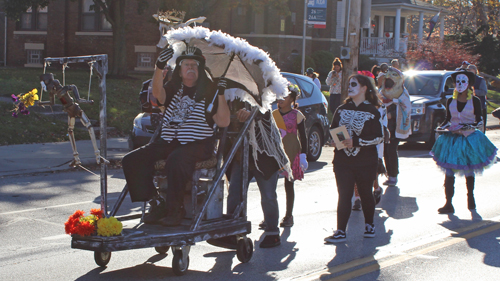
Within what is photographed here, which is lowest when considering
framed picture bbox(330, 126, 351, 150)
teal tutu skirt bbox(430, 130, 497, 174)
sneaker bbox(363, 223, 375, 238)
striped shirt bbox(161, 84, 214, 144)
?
sneaker bbox(363, 223, 375, 238)

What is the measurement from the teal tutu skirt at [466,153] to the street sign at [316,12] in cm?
1529

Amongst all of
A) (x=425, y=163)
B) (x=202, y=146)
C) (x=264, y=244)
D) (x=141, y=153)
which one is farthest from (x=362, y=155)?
(x=425, y=163)

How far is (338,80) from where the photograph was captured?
17609mm

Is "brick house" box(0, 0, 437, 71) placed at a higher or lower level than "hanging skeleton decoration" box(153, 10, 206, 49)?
higher

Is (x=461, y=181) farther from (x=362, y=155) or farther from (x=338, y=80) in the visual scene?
(x=338, y=80)

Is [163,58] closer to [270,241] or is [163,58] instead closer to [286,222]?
[270,241]

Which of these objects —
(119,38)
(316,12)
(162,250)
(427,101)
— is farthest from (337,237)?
(119,38)

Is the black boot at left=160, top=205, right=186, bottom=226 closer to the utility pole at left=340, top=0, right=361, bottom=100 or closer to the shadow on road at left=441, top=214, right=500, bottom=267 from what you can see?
the shadow on road at left=441, top=214, right=500, bottom=267

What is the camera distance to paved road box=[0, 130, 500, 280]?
17.4ft

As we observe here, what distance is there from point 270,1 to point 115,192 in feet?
54.4

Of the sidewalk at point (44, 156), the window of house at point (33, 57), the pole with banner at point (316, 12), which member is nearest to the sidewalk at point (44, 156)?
the sidewalk at point (44, 156)

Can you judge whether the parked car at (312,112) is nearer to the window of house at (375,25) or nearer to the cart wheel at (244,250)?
the cart wheel at (244,250)

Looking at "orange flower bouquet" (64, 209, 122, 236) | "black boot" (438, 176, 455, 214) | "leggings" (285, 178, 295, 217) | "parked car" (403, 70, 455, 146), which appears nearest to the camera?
"orange flower bouquet" (64, 209, 122, 236)

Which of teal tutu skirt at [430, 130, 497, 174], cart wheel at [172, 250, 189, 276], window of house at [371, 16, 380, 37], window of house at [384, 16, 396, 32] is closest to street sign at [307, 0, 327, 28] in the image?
teal tutu skirt at [430, 130, 497, 174]
